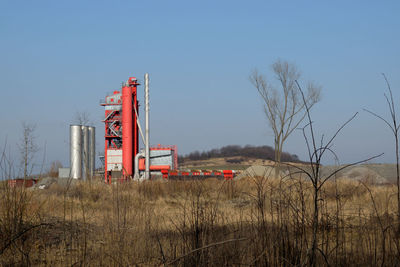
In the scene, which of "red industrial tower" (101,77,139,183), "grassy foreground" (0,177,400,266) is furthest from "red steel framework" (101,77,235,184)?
"grassy foreground" (0,177,400,266)

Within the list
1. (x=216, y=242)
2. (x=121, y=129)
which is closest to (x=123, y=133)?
(x=121, y=129)

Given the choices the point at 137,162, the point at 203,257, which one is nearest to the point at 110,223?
the point at 203,257

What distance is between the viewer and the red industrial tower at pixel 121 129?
110ft

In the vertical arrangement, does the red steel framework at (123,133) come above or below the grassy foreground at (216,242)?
above

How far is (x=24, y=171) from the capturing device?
16.1 feet

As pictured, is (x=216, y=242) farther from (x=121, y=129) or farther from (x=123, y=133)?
(x=121, y=129)

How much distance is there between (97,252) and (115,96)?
32685mm

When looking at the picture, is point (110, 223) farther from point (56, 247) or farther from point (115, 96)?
point (115, 96)

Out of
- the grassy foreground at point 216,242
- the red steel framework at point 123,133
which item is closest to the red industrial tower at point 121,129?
the red steel framework at point 123,133

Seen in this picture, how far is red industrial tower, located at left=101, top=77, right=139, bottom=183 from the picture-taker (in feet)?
110

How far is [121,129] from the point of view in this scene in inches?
1387

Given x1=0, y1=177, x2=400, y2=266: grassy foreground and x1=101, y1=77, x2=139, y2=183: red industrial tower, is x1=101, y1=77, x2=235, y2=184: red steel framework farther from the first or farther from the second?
x1=0, y1=177, x2=400, y2=266: grassy foreground

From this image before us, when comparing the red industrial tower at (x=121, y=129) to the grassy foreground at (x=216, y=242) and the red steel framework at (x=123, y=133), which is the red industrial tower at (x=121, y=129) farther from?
the grassy foreground at (x=216, y=242)

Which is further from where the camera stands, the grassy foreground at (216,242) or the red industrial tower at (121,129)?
the red industrial tower at (121,129)
